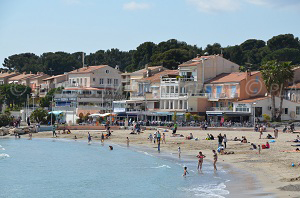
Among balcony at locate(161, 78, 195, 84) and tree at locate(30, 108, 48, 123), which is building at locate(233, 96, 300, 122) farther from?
tree at locate(30, 108, 48, 123)

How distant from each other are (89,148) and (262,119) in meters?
22.4

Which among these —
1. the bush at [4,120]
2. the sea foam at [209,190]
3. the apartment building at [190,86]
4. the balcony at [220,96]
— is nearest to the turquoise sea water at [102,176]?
the sea foam at [209,190]

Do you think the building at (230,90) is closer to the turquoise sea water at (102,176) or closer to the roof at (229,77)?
the roof at (229,77)

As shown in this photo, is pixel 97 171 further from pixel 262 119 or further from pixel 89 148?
pixel 262 119

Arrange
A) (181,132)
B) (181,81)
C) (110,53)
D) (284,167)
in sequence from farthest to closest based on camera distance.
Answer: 1. (110,53)
2. (181,81)
3. (181,132)
4. (284,167)

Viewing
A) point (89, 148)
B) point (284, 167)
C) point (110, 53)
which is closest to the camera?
point (284, 167)

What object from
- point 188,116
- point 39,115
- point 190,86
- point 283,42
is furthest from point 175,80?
point 283,42

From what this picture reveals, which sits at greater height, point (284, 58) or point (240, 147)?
point (284, 58)

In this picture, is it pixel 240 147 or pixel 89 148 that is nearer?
pixel 240 147

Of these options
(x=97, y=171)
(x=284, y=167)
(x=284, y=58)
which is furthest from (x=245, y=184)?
(x=284, y=58)

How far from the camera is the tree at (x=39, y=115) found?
3329 inches

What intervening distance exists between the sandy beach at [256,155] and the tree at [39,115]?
22151mm

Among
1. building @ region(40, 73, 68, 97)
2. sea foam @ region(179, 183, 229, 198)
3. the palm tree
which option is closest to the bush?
building @ region(40, 73, 68, 97)

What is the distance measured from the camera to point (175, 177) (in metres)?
33.7
